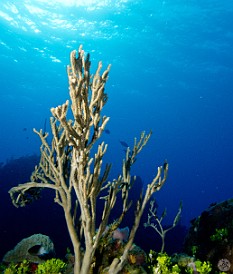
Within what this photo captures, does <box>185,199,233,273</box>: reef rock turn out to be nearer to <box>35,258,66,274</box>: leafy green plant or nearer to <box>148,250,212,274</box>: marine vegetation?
<box>148,250,212,274</box>: marine vegetation

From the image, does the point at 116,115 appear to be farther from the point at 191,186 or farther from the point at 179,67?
the point at 191,186

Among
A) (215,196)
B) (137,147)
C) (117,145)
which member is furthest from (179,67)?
(215,196)

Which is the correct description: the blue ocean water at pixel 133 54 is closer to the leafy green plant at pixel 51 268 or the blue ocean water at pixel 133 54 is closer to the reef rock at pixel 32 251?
the reef rock at pixel 32 251

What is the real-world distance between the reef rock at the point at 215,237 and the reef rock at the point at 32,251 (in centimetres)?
475

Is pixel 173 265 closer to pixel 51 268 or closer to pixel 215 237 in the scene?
pixel 215 237

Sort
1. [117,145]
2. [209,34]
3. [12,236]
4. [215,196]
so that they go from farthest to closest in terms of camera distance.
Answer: [215,196], [117,145], [209,34], [12,236]

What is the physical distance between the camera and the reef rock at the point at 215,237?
22.3 feet

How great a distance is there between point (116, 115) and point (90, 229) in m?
78.3

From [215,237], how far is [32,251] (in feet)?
18.3

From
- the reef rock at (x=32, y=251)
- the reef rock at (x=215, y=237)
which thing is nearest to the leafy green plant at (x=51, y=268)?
the reef rock at (x=32, y=251)

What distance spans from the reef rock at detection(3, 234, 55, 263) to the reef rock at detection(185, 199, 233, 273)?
475 centimetres

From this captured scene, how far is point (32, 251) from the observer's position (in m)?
6.73

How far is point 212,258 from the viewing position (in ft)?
23.3

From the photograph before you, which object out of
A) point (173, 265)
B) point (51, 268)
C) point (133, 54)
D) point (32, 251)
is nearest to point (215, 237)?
point (173, 265)
